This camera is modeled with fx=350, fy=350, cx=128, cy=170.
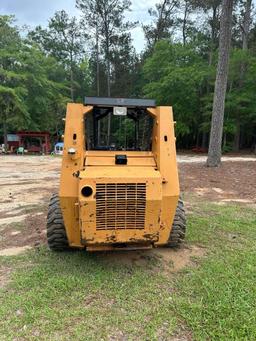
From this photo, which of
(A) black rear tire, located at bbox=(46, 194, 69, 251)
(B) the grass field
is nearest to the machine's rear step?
(B) the grass field

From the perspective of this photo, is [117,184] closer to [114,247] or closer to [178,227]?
[114,247]

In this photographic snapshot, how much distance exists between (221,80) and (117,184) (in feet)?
33.9

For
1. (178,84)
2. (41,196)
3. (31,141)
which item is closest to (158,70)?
(178,84)

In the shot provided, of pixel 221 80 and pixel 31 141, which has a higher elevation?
pixel 221 80

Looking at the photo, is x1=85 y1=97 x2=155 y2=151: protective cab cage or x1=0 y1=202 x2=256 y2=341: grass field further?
x1=85 y1=97 x2=155 y2=151: protective cab cage


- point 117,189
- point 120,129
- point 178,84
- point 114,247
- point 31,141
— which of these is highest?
point 178,84

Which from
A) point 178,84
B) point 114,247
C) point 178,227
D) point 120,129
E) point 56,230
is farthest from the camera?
point 178,84

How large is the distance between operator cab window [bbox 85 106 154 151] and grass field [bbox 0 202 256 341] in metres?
1.41

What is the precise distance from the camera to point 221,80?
12.5 meters

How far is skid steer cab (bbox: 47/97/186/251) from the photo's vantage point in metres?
3.34

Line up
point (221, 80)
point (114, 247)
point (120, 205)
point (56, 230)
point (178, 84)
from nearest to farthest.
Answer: point (120, 205)
point (114, 247)
point (56, 230)
point (221, 80)
point (178, 84)

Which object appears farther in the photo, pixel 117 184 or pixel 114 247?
pixel 114 247

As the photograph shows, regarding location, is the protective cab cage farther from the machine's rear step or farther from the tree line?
the tree line

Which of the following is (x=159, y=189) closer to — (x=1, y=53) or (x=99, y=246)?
(x=99, y=246)
